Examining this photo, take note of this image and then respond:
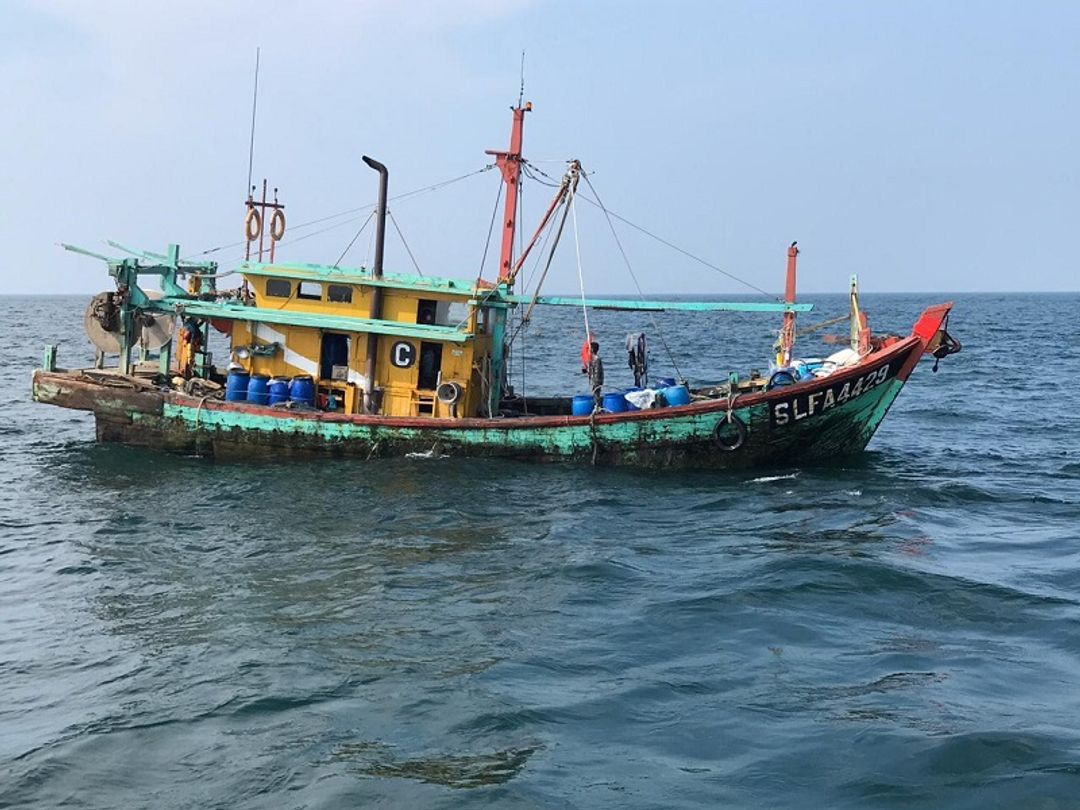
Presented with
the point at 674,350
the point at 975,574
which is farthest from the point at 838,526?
the point at 674,350

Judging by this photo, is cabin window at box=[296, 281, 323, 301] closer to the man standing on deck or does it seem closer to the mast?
the man standing on deck

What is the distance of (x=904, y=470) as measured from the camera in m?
18.8

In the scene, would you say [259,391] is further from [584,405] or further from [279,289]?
[584,405]

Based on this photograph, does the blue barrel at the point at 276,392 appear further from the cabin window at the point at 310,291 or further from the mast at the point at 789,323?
the mast at the point at 789,323

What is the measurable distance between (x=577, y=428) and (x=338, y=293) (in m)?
4.68

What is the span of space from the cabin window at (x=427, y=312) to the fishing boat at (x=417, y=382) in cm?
2

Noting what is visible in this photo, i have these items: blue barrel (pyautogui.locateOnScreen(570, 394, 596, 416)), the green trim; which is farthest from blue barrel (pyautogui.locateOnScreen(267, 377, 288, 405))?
blue barrel (pyautogui.locateOnScreen(570, 394, 596, 416))

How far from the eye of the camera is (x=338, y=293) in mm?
18703

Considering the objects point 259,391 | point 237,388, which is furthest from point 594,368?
point 237,388

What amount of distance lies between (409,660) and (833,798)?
3.84 meters

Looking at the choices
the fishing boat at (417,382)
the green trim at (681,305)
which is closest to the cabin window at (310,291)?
the fishing boat at (417,382)

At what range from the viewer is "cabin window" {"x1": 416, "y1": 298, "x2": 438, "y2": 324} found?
18578mm

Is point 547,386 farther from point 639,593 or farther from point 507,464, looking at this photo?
point 639,593

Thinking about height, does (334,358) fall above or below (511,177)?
below
